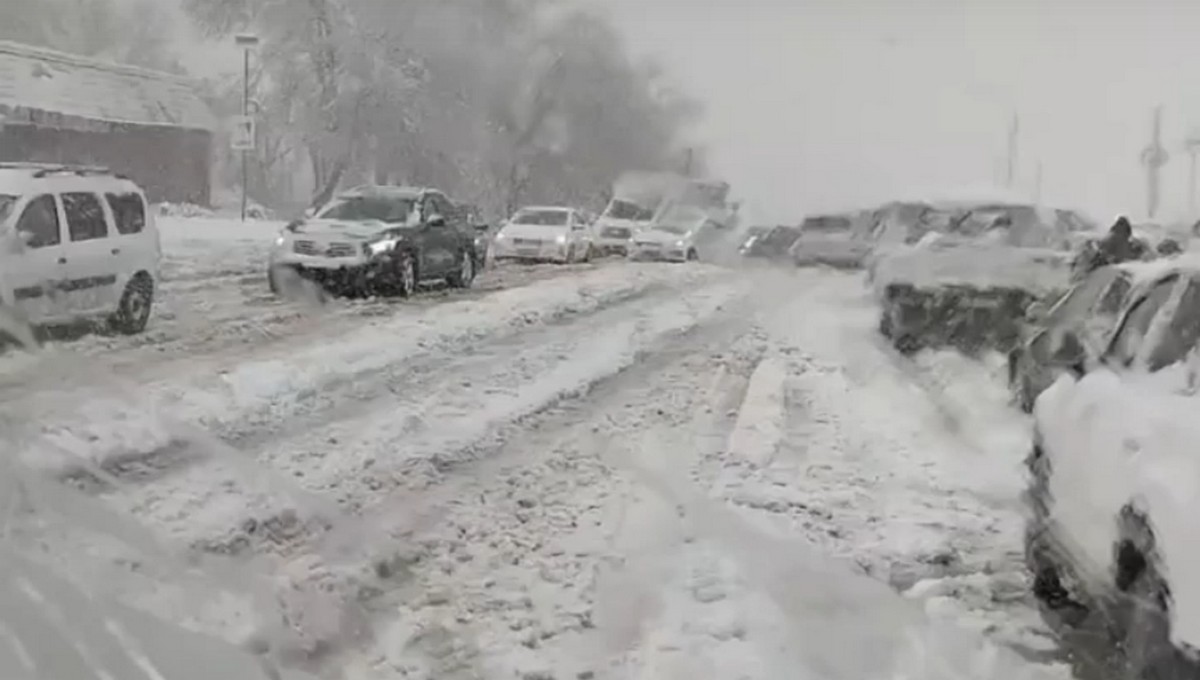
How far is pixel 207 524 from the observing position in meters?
2.93

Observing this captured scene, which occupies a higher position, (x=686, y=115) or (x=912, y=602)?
(x=686, y=115)

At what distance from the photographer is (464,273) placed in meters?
4.11

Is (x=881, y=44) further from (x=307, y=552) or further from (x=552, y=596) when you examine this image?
(x=307, y=552)

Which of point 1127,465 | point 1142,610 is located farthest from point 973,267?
point 1142,610

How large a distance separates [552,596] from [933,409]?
3.95 ft

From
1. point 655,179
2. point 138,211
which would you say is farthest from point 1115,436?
point 138,211

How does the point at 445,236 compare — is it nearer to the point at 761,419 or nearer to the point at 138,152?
the point at 138,152

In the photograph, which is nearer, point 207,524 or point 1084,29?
point 207,524

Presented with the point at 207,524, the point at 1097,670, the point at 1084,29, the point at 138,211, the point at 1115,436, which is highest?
the point at 1084,29

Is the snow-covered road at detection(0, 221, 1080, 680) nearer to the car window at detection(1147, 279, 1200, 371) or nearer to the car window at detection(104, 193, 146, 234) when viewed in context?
the car window at detection(104, 193, 146, 234)

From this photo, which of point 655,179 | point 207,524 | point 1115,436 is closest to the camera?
point 1115,436

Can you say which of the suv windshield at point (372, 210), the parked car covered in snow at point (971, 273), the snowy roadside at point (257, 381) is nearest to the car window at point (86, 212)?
the snowy roadside at point (257, 381)

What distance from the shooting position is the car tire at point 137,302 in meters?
3.33

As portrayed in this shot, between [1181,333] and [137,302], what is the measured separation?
7.83 feet
